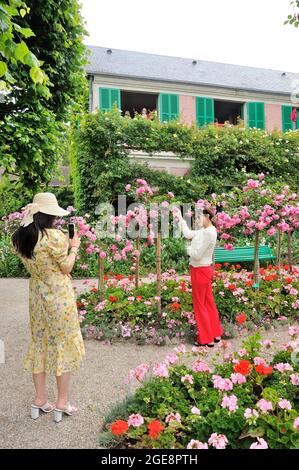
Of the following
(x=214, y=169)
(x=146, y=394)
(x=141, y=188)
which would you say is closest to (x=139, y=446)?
(x=146, y=394)

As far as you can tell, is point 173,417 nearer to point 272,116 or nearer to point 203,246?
point 203,246

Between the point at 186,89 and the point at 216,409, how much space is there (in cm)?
1501

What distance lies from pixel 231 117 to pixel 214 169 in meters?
7.29

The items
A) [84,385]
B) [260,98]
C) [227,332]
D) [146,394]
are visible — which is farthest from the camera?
[260,98]

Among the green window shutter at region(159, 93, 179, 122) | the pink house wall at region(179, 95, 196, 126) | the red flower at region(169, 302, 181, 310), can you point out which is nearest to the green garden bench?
the red flower at region(169, 302, 181, 310)

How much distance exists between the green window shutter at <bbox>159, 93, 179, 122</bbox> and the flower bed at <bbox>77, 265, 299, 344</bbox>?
10438 mm

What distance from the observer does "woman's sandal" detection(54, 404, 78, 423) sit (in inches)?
117

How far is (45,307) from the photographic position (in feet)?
9.90

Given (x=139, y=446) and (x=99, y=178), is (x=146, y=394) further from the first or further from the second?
(x=99, y=178)

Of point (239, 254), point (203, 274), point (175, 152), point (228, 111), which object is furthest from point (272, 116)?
point (203, 274)

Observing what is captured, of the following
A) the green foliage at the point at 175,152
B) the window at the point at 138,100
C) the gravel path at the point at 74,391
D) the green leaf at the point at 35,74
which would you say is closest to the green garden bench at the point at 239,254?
the green foliage at the point at 175,152

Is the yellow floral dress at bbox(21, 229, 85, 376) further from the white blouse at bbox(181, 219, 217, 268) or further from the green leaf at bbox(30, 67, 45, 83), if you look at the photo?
the white blouse at bbox(181, 219, 217, 268)
